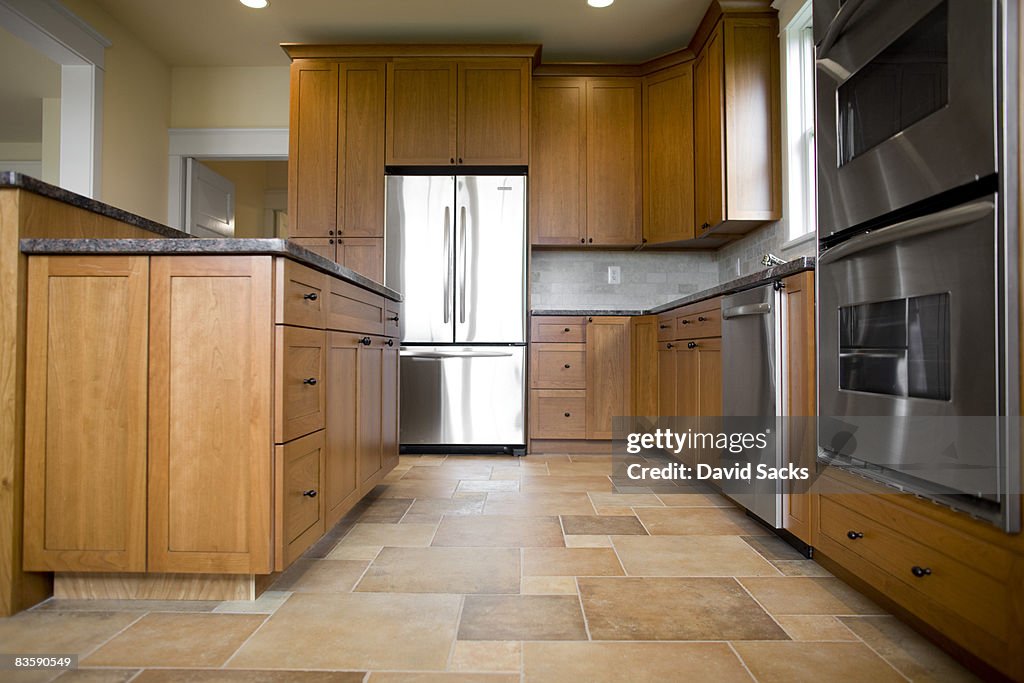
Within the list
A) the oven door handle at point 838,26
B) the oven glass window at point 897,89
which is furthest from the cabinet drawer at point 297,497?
the oven door handle at point 838,26

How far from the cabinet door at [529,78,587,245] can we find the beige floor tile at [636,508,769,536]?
2.13 metres

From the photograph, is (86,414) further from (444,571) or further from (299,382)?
(444,571)

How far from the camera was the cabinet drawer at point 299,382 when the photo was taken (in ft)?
4.91

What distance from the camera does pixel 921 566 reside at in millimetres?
1277

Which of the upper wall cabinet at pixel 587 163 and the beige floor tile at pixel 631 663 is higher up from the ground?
the upper wall cabinet at pixel 587 163

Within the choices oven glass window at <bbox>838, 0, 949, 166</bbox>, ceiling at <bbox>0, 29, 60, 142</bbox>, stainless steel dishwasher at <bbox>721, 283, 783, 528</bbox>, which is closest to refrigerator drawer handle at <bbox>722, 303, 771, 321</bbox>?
stainless steel dishwasher at <bbox>721, 283, 783, 528</bbox>

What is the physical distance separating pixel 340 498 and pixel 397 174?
2.48m

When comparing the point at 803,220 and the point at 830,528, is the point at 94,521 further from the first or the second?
the point at 803,220

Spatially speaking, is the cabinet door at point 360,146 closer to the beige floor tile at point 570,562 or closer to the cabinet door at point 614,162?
the cabinet door at point 614,162

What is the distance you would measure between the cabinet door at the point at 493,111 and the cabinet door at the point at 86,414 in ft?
8.78

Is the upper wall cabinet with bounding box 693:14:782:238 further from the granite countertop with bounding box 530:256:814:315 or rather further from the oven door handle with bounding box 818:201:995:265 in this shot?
the oven door handle with bounding box 818:201:995:265

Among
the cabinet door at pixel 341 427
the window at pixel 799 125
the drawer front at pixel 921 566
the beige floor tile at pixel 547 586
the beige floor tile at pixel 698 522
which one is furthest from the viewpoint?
the window at pixel 799 125

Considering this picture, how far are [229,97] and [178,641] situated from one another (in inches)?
171

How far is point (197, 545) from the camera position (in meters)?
1.47
